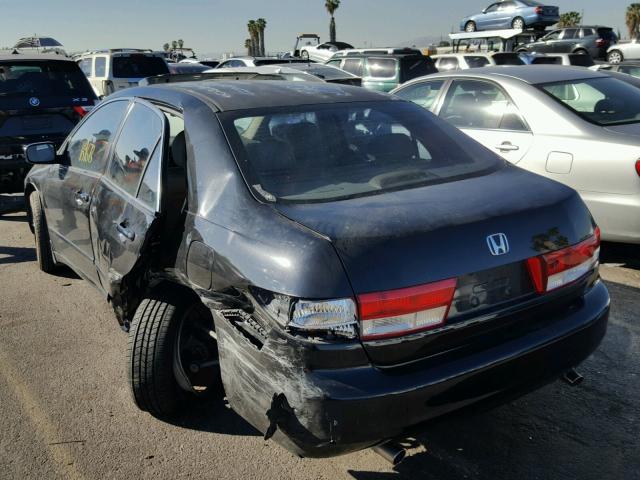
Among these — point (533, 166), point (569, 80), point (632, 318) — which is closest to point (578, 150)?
point (533, 166)

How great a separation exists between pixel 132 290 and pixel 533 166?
356 cm

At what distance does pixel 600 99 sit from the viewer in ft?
18.6

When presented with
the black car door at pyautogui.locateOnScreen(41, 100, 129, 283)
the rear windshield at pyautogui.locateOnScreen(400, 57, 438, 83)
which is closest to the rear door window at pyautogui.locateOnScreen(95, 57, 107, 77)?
the rear windshield at pyautogui.locateOnScreen(400, 57, 438, 83)

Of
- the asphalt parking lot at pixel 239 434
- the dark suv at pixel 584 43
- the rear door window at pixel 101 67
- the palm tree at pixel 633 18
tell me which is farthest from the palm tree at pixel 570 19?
the asphalt parking lot at pixel 239 434

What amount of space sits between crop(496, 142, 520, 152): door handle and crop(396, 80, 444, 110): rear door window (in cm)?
112

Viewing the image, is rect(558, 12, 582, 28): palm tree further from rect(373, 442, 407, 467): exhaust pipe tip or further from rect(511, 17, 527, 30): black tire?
rect(373, 442, 407, 467): exhaust pipe tip

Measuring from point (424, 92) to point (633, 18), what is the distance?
49497 mm

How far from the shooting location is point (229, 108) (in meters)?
3.03

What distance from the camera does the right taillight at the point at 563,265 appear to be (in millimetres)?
2469

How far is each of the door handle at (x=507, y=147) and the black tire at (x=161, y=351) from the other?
3.46 metres

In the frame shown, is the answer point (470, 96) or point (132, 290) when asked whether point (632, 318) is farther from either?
point (132, 290)

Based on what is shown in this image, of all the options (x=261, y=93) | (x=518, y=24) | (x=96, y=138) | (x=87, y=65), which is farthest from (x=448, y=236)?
(x=518, y=24)

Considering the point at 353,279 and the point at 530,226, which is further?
the point at 530,226

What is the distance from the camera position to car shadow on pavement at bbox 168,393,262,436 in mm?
3123
